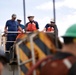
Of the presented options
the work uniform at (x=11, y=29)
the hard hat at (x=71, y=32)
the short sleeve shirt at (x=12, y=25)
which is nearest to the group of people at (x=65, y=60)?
the hard hat at (x=71, y=32)

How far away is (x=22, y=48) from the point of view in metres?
6.49

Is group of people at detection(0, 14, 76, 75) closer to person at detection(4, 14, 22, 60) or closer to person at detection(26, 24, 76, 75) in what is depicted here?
person at detection(26, 24, 76, 75)

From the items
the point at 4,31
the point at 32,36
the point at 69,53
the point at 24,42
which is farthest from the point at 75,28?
the point at 4,31

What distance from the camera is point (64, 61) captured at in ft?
10.0

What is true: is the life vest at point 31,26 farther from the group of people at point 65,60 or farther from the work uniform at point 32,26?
the group of people at point 65,60

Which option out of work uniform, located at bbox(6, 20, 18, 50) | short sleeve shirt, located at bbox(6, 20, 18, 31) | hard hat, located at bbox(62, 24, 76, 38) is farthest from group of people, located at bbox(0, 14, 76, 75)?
short sleeve shirt, located at bbox(6, 20, 18, 31)

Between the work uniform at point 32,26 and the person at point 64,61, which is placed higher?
the work uniform at point 32,26

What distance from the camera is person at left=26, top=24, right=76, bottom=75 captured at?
3.02 metres

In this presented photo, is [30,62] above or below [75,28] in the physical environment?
below

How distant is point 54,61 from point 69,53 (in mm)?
126

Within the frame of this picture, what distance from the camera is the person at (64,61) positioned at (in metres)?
3.02

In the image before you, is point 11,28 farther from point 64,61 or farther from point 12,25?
point 64,61

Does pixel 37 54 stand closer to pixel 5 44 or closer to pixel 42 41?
pixel 42 41

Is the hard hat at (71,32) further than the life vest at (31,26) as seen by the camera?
No
